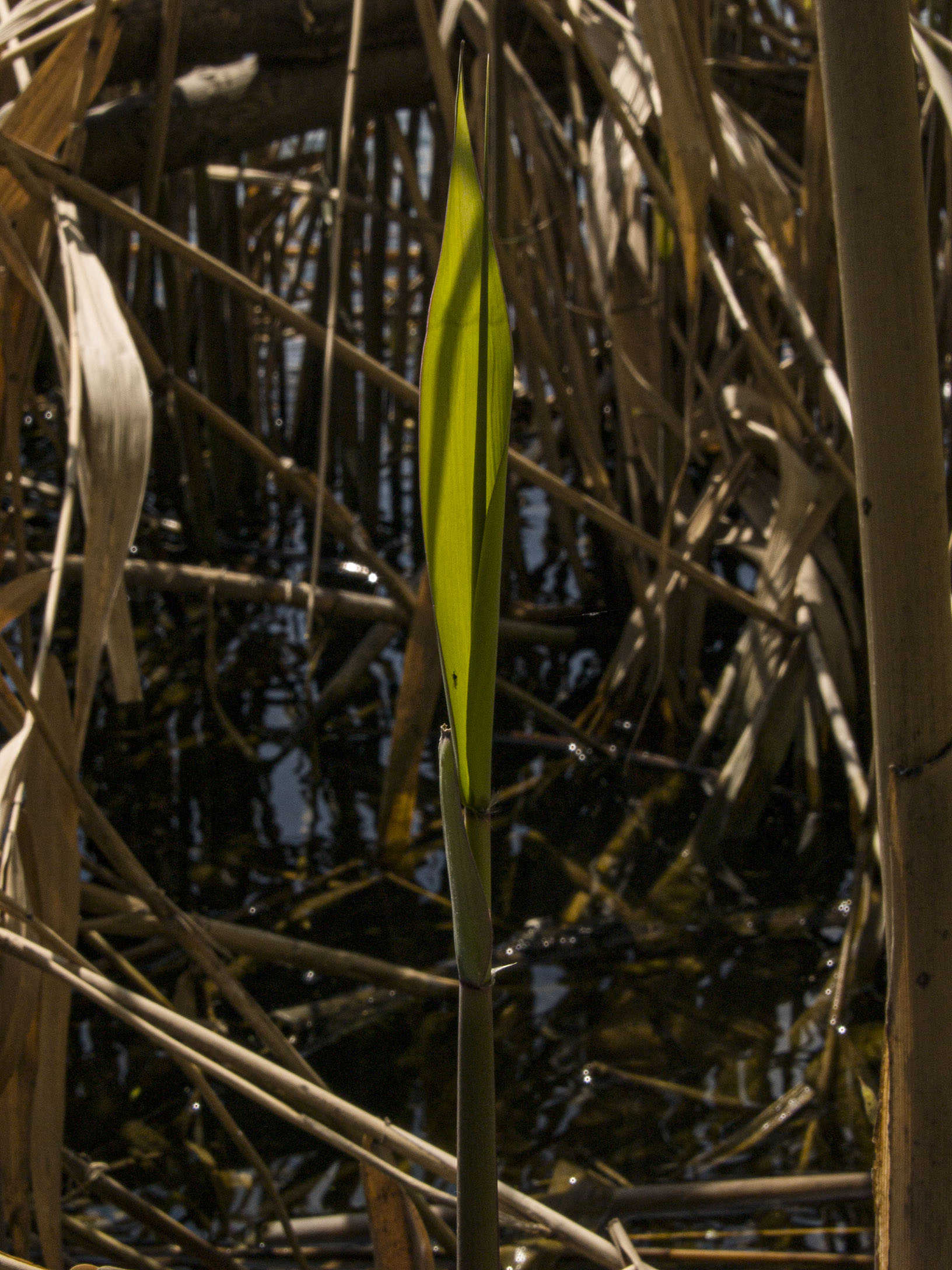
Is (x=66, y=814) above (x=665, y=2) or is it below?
below

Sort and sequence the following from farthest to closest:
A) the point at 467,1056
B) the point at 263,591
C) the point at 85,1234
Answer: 1. the point at 263,591
2. the point at 85,1234
3. the point at 467,1056

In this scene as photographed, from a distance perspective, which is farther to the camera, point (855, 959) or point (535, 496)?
point (535, 496)

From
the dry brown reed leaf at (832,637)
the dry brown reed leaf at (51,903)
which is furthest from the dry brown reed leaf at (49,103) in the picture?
the dry brown reed leaf at (832,637)

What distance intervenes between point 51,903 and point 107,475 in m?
0.26

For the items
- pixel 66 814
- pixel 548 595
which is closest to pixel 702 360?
pixel 548 595

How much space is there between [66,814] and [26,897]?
6cm

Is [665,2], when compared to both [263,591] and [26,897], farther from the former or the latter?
[263,591]

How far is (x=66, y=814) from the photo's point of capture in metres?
0.70

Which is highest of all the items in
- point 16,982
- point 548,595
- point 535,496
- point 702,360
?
point 702,360

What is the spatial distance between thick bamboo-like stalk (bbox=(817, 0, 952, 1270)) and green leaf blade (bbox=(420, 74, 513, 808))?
116 millimetres

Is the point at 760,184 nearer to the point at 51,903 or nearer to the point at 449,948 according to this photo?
the point at 449,948

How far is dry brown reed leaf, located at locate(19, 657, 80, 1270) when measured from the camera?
62cm

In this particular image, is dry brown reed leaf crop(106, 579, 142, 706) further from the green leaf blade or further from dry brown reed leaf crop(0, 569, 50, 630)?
the green leaf blade

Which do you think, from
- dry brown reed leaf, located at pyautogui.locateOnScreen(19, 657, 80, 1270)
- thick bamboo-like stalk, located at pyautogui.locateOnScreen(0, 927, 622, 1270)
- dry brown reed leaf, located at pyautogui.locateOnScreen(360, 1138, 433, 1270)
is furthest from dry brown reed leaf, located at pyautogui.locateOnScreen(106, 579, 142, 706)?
dry brown reed leaf, located at pyautogui.locateOnScreen(360, 1138, 433, 1270)
